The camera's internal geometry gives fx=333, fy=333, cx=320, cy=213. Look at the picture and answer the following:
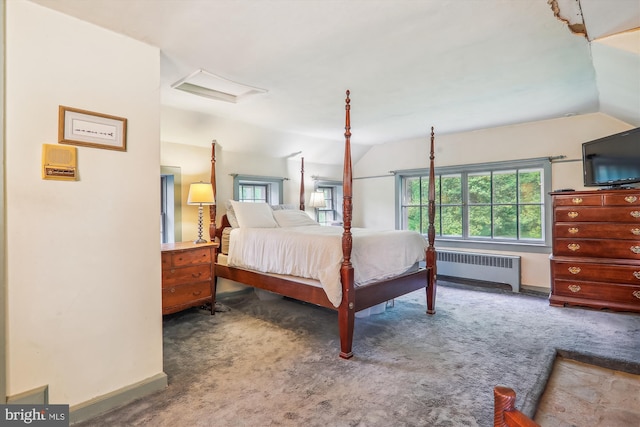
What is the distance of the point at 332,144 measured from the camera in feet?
18.4

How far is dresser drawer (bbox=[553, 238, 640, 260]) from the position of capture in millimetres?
3465

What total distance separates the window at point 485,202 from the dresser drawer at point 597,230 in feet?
2.15

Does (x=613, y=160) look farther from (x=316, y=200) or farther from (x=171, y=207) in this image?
(x=171, y=207)

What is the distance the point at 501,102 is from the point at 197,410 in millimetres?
3920

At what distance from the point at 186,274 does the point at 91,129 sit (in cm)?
174

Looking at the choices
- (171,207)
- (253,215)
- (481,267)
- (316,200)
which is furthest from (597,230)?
(171,207)

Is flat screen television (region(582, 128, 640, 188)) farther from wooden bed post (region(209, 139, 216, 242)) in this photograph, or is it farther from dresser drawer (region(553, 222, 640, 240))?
wooden bed post (region(209, 139, 216, 242))

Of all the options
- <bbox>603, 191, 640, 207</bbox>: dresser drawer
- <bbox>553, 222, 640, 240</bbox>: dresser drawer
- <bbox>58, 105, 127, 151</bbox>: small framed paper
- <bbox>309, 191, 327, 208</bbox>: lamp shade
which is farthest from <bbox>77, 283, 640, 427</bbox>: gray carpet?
<bbox>309, 191, 327, 208</bbox>: lamp shade

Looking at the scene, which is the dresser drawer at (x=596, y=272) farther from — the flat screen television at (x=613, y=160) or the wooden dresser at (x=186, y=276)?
the wooden dresser at (x=186, y=276)

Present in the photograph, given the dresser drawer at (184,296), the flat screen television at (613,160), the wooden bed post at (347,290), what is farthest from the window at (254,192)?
the flat screen television at (613,160)

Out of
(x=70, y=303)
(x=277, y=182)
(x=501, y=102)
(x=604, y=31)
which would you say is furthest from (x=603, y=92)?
(x=70, y=303)

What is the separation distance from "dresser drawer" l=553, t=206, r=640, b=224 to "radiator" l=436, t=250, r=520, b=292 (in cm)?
89

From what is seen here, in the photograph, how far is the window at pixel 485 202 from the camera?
15.1 ft

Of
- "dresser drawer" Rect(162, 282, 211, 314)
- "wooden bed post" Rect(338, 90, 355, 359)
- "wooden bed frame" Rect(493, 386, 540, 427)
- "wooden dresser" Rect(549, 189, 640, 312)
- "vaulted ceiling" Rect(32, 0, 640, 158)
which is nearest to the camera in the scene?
"wooden bed frame" Rect(493, 386, 540, 427)
